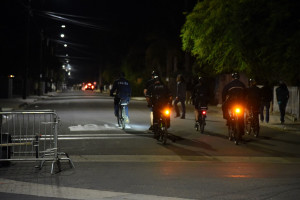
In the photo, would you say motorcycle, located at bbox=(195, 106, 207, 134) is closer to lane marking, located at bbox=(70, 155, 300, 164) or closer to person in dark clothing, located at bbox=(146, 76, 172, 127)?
person in dark clothing, located at bbox=(146, 76, 172, 127)

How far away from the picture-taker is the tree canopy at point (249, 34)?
21.1 m

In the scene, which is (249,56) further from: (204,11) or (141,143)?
(141,143)

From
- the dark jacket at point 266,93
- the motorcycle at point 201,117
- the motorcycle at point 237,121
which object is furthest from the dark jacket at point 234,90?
the dark jacket at point 266,93

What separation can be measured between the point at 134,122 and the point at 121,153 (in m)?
9.88

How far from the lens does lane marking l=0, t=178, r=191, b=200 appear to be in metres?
8.24

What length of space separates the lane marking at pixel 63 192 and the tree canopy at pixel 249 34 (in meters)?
13.6

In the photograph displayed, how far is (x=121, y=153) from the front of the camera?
13359 millimetres

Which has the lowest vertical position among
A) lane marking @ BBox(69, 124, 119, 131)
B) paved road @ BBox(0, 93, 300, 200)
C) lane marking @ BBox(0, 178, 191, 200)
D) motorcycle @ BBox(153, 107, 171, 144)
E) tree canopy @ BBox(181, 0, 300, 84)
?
lane marking @ BBox(0, 178, 191, 200)

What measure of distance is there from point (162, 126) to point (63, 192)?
22.9 ft

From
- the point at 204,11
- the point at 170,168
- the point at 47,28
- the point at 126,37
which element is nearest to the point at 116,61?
the point at 126,37

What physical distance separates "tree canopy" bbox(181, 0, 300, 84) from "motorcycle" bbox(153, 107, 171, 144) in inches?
279

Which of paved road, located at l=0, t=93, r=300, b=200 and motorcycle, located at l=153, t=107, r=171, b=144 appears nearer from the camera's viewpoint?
paved road, located at l=0, t=93, r=300, b=200

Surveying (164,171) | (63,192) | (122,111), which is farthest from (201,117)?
(63,192)

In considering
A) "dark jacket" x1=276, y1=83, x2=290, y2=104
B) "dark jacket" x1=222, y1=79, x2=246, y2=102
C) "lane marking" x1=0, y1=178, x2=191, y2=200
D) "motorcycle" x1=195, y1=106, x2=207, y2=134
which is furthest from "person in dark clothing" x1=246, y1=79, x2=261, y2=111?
"lane marking" x1=0, y1=178, x2=191, y2=200
